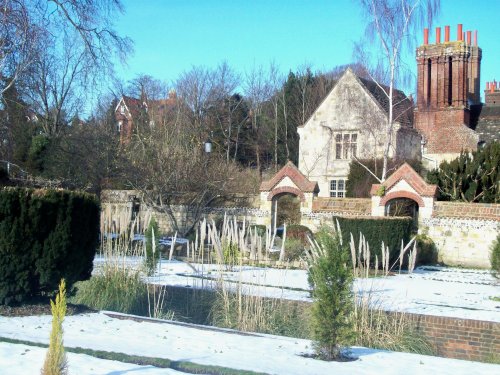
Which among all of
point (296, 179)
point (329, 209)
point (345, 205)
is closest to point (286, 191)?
point (296, 179)

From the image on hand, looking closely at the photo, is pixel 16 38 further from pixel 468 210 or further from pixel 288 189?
pixel 468 210

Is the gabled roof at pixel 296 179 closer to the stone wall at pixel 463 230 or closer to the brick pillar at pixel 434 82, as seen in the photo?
the stone wall at pixel 463 230

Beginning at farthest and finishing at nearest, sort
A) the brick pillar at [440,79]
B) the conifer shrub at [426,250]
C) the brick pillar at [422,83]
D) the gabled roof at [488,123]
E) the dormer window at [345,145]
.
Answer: the brick pillar at [422,83]
the dormer window at [345,145]
the brick pillar at [440,79]
the gabled roof at [488,123]
the conifer shrub at [426,250]

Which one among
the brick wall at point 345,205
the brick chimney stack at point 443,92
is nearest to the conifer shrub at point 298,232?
the brick wall at point 345,205

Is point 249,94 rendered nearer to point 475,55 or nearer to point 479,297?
point 475,55

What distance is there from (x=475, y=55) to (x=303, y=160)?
13422 millimetres

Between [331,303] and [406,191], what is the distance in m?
14.9

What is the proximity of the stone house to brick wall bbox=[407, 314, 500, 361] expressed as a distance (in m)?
21.4

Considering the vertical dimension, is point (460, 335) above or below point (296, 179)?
below

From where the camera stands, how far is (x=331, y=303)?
284 inches

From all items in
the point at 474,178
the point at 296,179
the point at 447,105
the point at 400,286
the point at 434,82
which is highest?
the point at 434,82

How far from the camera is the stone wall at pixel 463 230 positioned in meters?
20.5

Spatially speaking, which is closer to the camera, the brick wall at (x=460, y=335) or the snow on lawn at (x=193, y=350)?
the snow on lawn at (x=193, y=350)

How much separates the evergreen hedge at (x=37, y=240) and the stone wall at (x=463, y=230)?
14952 mm
